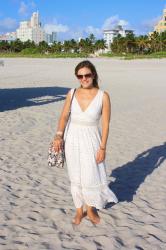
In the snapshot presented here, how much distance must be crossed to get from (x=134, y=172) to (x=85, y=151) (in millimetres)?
3059

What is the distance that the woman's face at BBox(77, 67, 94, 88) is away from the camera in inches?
181

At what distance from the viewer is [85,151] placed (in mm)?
4684

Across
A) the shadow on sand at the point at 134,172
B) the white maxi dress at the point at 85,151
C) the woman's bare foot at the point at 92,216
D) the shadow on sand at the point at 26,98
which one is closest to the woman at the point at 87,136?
the white maxi dress at the point at 85,151

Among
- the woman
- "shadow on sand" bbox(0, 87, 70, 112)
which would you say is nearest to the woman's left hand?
the woman

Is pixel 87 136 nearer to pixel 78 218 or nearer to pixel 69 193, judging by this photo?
pixel 78 218

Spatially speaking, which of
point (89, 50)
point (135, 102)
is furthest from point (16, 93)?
point (89, 50)

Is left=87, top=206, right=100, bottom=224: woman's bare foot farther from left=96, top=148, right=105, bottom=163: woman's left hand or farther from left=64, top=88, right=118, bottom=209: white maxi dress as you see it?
left=96, top=148, right=105, bottom=163: woman's left hand

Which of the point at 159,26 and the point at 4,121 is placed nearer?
the point at 4,121

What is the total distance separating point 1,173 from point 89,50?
120009mm

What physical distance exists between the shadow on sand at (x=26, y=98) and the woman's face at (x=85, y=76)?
1019 cm

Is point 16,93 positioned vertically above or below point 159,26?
below

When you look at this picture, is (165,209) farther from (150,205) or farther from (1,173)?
(1,173)

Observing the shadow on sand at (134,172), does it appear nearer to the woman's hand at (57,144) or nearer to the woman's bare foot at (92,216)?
the woman's bare foot at (92,216)

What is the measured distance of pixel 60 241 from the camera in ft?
15.4
